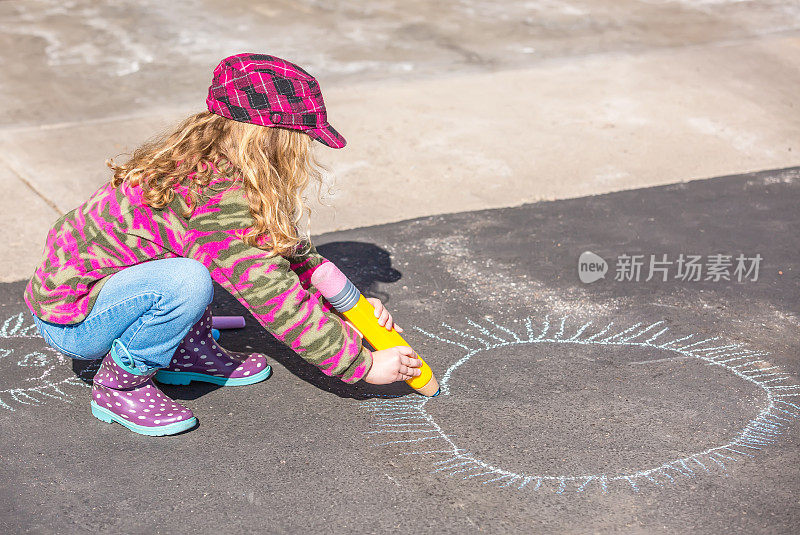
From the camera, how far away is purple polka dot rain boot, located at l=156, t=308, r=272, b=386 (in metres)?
2.80

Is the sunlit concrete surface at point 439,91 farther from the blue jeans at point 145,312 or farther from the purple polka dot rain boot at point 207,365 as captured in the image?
the blue jeans at point 145,312

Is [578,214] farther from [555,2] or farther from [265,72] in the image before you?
[555,2]

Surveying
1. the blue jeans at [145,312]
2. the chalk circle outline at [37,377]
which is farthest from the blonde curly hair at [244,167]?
the chalk circle outline at [37,377]

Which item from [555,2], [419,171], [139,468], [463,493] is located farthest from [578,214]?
[555,2]

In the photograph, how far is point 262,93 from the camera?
89.2 inches

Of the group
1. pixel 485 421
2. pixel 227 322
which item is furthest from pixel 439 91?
pixel 485 421

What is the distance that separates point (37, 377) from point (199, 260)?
0.87m

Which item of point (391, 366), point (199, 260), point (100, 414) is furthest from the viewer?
point (100, 414)

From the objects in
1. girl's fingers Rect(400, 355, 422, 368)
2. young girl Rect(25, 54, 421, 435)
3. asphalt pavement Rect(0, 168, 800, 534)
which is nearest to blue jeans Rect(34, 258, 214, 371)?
young girl Rect(25, 54, 421, 435)

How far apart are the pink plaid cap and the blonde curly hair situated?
4 cm

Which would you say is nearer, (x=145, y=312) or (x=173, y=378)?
(x=145, y=312)

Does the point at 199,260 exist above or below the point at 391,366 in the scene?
above

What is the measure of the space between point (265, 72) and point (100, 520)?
1.18 m

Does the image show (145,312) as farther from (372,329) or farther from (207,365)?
(372,329)
